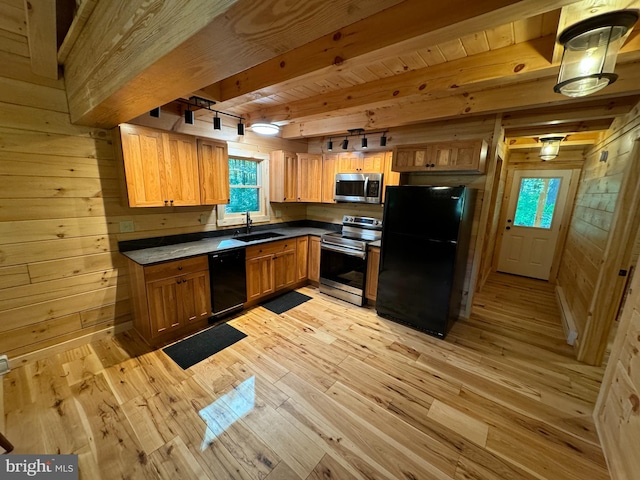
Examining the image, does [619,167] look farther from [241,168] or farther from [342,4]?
[241,168]

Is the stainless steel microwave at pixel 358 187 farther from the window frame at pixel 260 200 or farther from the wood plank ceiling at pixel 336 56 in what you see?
the window frame at pixel 260 200

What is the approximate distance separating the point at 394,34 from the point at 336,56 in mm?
391

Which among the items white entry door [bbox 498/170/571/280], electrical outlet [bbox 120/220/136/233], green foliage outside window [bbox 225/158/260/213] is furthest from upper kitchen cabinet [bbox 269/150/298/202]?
white entry door [bbox 498/170/571/280]

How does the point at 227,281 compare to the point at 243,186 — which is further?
the point at 243,186

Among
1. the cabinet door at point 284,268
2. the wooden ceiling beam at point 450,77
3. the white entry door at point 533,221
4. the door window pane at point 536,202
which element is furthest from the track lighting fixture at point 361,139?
the door window pane at point 536,202

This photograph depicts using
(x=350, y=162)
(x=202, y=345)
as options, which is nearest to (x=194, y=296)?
(x=202, y=345)

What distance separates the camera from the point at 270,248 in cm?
345

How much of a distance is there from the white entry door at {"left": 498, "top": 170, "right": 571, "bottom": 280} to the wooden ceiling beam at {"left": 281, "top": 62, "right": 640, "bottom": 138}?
306 centimetres

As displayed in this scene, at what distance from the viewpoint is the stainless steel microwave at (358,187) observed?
3.49m

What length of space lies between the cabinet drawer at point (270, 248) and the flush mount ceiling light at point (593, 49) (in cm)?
301

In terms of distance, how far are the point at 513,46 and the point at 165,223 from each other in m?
3.61

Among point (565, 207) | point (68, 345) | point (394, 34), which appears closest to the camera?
point (394, 34)

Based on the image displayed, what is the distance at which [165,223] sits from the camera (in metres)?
2.96

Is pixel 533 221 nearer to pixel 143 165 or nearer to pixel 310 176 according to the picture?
pixel 310 176
